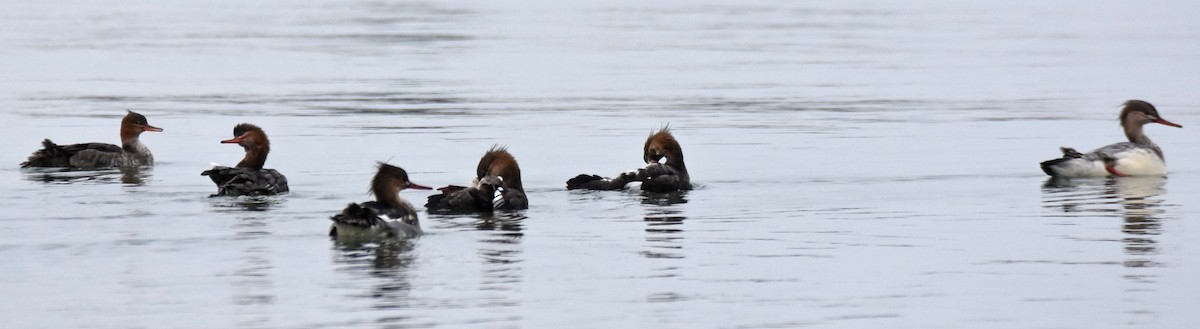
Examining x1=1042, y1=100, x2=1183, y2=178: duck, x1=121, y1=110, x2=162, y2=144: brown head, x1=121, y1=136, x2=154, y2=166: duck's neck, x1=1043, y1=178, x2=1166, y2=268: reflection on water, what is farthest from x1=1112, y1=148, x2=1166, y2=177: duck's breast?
x1=121, y1=110, x2=162, y2=144: brown head

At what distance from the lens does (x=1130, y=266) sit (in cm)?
1241

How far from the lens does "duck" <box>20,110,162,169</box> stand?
18.8 m

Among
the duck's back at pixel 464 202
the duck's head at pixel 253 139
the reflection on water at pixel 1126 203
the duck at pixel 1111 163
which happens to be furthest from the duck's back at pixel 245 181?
the duck at pixel 1111 163

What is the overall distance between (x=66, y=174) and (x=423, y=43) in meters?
28.0

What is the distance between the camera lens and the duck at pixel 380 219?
12961 millimetres

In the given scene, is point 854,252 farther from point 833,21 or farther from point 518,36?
point 833,21

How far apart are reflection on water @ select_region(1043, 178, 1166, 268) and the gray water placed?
2.1 inches

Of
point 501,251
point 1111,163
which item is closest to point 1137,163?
point 1111,163

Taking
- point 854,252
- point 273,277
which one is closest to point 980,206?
point 854,252

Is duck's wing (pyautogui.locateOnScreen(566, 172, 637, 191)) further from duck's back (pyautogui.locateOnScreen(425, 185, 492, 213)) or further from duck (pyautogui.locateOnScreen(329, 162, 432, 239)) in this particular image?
duck (pyautogui.locateOnScreen(329, 162, 432, 239))

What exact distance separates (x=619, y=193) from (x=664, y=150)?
35.2 inches

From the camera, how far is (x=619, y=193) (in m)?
17.0

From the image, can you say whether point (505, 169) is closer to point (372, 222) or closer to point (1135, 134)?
point (372, 222)

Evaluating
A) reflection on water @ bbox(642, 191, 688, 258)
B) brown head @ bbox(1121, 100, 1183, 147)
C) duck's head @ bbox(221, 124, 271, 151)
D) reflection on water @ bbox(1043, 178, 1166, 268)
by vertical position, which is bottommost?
reflection on water @ bbox(1043, 178, 1166, 268)
